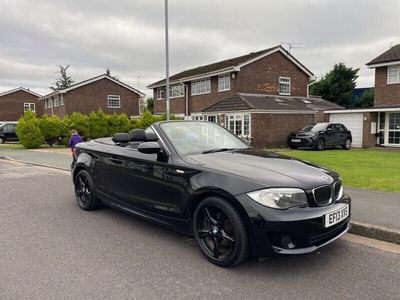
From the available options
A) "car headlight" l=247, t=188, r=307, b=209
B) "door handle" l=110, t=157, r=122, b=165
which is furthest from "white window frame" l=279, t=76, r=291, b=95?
"car headlight" l=247, t=188, r=307, b=209

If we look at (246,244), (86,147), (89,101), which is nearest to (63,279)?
(246,244)

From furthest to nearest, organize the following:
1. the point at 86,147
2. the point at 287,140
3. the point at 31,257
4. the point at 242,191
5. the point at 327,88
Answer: the point at 327,88 → the point at 287,140 → the point at 86,147 → the point at 31,257 → the point at 242,191

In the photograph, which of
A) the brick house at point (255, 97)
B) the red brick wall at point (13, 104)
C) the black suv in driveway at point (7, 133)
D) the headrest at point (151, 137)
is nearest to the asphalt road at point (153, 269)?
the headrest at point (151, 137)

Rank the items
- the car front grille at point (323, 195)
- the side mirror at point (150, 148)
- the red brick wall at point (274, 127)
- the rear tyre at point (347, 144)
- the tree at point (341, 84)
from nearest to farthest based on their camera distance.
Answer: the car front grille at point (323, 195)
the side mirror at point (150, 148)
the rear tyre at point (347, 144)
the red brick wall at point (274, 127)
the tree at point (341, 84)

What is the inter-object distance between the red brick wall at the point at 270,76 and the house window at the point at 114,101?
1927 centimetres

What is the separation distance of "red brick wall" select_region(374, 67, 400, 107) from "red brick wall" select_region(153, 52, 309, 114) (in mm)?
6708

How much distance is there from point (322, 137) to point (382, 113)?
212 inches

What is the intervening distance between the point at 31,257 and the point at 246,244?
2.44 metres

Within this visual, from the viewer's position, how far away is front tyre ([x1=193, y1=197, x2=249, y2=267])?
350 centimetres

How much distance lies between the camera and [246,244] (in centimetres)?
349

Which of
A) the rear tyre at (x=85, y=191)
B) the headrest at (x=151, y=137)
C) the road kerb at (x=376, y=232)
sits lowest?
the road kerb at (x=376, y=232)

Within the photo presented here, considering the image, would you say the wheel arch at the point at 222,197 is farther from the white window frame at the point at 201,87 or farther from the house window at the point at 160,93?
the house window at the point at 160,93

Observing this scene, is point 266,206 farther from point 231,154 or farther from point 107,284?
point 107,284

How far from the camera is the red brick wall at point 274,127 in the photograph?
69.2ft
